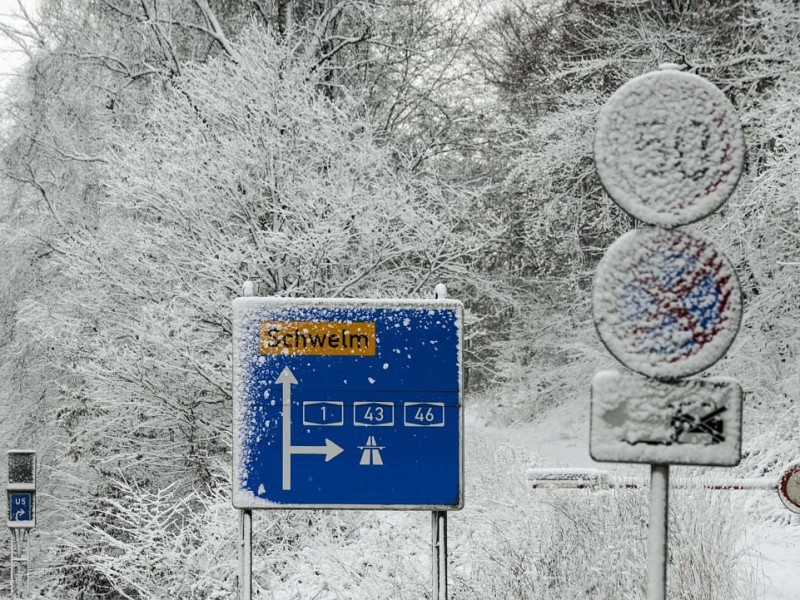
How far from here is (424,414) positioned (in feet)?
13.7

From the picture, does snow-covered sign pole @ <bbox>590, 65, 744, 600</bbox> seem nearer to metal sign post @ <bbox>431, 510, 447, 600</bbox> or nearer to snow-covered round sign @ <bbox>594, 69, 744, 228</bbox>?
snow-covered round sign @ <bbox>594, 69, 744, 228</bbox>

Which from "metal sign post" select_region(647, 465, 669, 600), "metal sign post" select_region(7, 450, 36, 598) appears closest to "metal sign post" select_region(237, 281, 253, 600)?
"metal sign post" select_region(647, 465, 669, 600)

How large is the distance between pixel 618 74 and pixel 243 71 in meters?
6.59

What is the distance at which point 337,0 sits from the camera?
1744 cm

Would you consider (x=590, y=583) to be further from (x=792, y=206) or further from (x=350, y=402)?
(x=792, y=206)

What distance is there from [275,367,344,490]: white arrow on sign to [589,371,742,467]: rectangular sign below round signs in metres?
1.89

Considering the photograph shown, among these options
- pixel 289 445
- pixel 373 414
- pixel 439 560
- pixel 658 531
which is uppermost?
pixel 373 414

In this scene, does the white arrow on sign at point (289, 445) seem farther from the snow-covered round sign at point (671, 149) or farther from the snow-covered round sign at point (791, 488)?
the snow-covered round sign at point (791, 488)

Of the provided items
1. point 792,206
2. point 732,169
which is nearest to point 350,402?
point 732,169

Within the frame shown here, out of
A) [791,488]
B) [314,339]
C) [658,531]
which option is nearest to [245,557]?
[314,339]

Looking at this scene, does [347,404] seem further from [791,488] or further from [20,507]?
[20,507]

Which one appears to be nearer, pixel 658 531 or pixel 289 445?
pixel 658 531

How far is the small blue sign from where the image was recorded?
41.6 ft

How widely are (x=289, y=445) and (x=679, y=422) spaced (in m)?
2.14
